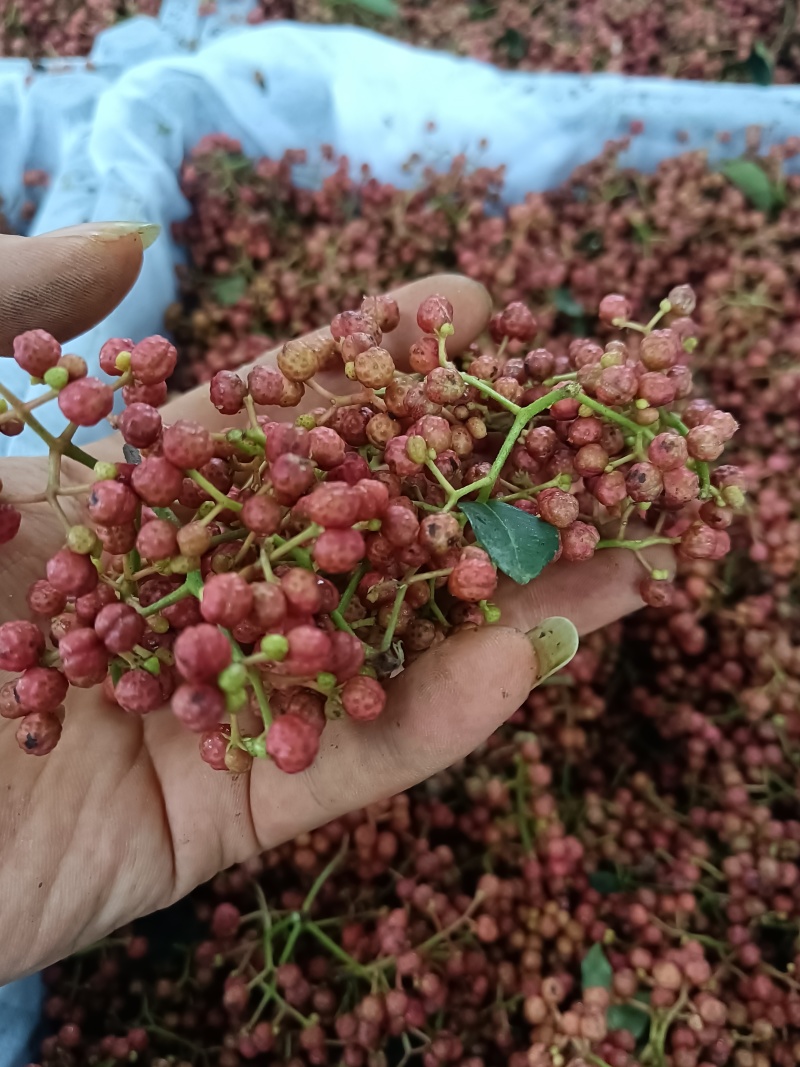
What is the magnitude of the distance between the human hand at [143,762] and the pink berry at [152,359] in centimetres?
45

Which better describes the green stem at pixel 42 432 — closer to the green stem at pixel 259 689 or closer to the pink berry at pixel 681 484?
the green stem at pixel 259 689

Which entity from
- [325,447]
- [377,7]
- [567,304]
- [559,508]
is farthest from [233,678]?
[377,7]

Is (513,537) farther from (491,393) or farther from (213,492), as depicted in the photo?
(213,492)

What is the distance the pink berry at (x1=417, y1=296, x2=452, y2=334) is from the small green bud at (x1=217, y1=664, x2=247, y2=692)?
2.11 feet

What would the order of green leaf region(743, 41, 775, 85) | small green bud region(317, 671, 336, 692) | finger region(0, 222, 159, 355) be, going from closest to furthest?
small green bud region(317, 671, 336, 692) < finger region(0, 222, 159, 355) < green leaf region(743, 41, 775, 85)

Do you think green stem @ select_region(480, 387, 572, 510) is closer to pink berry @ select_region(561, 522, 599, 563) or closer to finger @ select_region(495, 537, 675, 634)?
pink berry @ select_region(561, 522, 599, 563)

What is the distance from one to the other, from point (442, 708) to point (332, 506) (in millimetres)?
428

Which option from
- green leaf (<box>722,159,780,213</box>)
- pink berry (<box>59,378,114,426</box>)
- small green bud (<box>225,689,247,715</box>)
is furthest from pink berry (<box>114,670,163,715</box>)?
green leaf (<box>722,159,780,213</box>)

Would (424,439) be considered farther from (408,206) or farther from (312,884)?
(408,206)

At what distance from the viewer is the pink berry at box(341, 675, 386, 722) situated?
110cm

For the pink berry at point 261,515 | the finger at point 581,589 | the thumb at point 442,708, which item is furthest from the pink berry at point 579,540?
the pink berry at point 261,515

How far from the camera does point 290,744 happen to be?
976 mm

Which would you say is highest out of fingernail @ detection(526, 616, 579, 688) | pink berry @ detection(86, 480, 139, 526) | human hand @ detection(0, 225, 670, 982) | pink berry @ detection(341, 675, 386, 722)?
pink berry @ detection(86, 480, 139, 526)

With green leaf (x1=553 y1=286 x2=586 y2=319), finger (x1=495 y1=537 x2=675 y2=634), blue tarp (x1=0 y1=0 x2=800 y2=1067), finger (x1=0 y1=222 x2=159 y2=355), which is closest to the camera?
finger (x1=0 y1=222 x2=159 y2=355)
